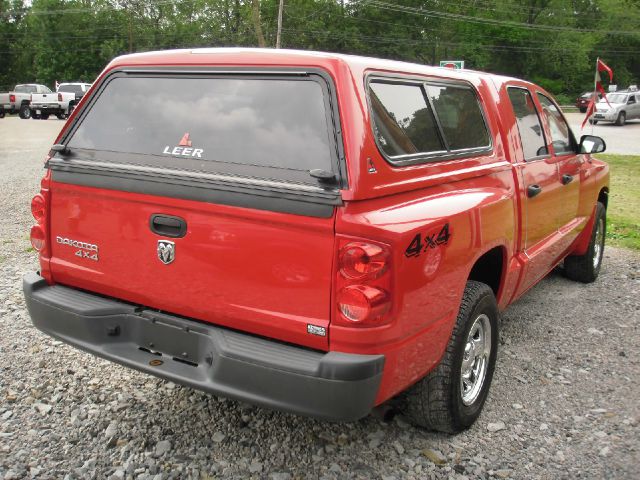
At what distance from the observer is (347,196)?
2404mm

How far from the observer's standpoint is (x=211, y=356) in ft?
8.69

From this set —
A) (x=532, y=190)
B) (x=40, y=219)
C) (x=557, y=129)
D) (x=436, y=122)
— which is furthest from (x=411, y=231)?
(x=557, y=129)

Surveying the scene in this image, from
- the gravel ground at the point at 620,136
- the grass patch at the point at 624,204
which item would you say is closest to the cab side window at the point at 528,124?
the grass patch at the point at 624,204

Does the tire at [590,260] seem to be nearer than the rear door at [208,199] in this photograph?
No

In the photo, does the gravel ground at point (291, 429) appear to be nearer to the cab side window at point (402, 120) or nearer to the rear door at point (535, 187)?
the rear door at point (535, 187)

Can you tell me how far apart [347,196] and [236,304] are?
2.22ft

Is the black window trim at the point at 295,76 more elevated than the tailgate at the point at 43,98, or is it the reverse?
the black window trim at the point at 295,76

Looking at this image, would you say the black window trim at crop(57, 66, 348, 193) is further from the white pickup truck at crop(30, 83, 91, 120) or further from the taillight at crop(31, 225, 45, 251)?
the white pickup truck at crop(30, 83, 91, 120)

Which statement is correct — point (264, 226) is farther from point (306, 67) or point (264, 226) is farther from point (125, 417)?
point (125, 417)

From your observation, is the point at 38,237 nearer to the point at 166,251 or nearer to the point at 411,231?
the point at 166,251

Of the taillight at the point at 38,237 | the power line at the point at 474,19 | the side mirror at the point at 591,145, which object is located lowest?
the taillight at the point at 38,237

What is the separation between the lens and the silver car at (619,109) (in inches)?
1220

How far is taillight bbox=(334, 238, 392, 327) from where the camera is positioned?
2391 mm

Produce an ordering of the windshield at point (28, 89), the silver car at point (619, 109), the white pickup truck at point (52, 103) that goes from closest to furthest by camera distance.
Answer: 1. the silver car at point (619, 109)
2. the white pickup truck at point (52, 103)
3. the windshield at point (28, 89)
